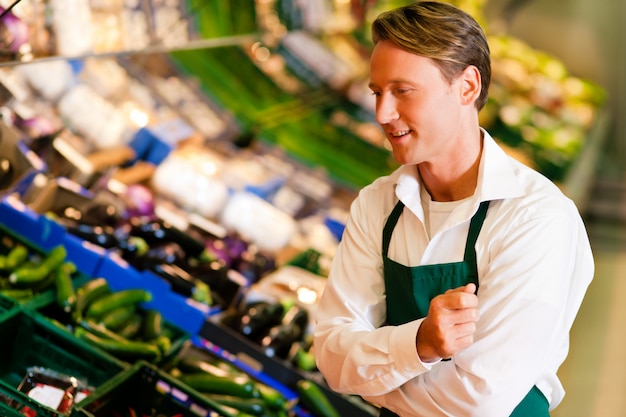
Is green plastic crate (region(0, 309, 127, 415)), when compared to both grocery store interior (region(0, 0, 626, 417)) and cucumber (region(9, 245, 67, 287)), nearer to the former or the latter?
grocery store interior (region(0, 0, 626, 417))

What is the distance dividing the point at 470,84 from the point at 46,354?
1.71 m

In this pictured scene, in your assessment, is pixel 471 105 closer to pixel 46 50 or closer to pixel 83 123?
pixel 46 50

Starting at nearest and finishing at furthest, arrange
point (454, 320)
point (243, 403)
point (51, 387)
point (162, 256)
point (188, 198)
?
1. point (454, 320)
2. point (51, 387)
3. point (243, 403)
4. point (162, 256)
5. point (188, 198)

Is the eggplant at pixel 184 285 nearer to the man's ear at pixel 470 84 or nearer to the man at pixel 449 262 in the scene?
the man at pixel 449 262

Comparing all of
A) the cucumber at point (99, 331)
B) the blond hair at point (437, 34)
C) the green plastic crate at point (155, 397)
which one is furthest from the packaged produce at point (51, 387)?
the blond hair at point (437, 34)

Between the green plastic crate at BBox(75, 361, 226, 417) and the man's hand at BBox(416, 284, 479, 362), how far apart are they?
1102mm

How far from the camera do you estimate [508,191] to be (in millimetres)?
1986

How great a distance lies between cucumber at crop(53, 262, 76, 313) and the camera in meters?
3.12

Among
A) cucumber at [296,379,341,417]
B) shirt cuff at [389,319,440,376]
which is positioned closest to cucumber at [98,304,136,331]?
cucumber at [296,379,341,417]

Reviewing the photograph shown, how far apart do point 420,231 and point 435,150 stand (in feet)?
0.73

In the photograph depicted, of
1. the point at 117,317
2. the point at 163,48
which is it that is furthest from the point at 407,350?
the point at 163,48

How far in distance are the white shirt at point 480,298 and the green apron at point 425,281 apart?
0.02 metres

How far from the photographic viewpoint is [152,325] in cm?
327

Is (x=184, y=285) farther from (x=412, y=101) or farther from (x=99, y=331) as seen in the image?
(x=412, y=101)
